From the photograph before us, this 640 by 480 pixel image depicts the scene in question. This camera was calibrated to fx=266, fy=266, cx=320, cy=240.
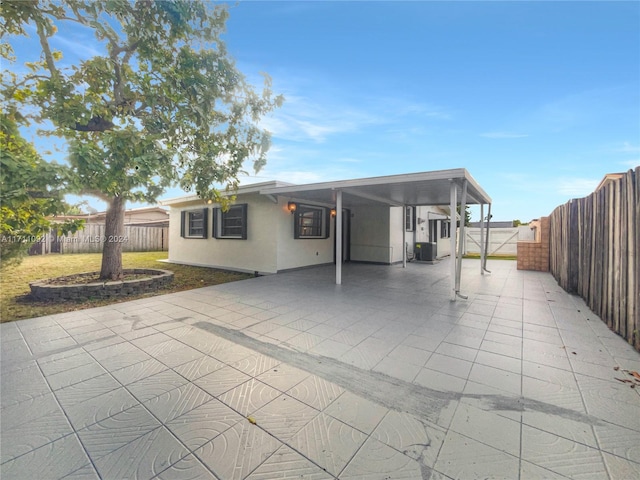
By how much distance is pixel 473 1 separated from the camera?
18.5 ft

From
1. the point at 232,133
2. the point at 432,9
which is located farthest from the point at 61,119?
the point at 432,9

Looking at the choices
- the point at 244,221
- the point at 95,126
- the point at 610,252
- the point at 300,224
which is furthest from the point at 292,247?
the point at 610,252

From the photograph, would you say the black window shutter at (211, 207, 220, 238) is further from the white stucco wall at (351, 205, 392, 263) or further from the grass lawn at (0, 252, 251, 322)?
the white stucco wall at (351, 205, 392, 263)

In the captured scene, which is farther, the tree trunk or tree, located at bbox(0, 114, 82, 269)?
the tree trunk

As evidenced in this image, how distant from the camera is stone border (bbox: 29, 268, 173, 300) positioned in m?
5.09

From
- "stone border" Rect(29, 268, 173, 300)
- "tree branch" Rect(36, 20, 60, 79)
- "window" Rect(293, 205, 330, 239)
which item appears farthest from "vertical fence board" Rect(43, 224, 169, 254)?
"tree branch" Rect(36, 20, 60, 79)

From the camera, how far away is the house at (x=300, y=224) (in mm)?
7359

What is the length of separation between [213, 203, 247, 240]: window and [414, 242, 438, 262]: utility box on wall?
7.84 metres

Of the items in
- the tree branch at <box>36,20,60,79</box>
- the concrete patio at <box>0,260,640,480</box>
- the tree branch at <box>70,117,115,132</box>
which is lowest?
the concrete patio at <box>0,260,640,480</box>

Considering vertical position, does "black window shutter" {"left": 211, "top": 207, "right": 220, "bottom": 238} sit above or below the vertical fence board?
above

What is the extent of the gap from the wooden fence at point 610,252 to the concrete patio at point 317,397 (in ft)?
1.15

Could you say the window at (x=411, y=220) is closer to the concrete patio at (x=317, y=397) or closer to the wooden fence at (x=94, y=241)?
the concrete patio at (x=317, y=397)

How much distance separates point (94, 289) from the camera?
17.7 ft

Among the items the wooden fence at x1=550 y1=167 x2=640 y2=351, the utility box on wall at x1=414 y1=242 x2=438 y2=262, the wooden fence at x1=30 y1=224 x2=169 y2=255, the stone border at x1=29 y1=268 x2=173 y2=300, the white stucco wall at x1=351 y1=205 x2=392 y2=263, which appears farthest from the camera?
the wooden fence at x1=30 y1=224 x2=169 y2=255
